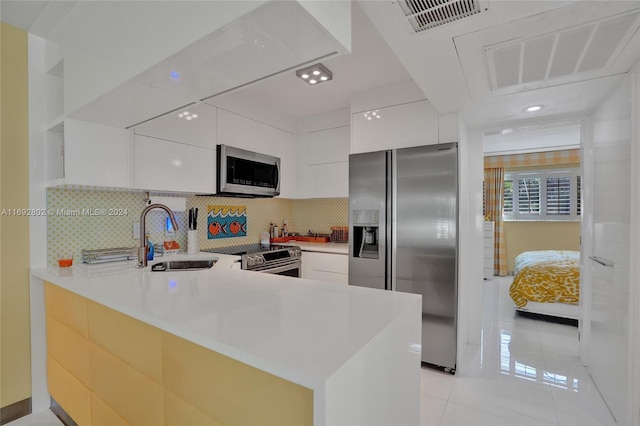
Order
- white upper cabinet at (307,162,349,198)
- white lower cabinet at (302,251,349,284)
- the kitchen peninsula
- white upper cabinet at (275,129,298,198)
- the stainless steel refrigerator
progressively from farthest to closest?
white upper cabinet at (275,129,298,198) → white upper cabinet at (307,162,349,198) → white lower cabinet at (302,251,349,284) → the stainless steel refrigerator → the kitchen peninsula

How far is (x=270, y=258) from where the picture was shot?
299cm

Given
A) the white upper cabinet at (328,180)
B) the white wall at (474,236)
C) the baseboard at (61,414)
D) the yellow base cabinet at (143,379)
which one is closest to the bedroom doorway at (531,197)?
the white wall at (474,236)

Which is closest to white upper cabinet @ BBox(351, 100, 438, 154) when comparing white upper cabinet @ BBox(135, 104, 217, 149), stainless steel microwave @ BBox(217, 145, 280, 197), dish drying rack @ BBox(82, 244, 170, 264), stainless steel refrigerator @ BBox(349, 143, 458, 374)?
stainless steel refrigerator @ BBox(349, 143, 458, 374)

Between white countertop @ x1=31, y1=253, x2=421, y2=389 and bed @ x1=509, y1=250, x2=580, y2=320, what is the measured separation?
3172 millimetres

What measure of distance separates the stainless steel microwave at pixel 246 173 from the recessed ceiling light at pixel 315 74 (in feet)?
2.98

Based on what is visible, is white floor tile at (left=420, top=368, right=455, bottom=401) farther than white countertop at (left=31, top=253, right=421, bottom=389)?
Yes

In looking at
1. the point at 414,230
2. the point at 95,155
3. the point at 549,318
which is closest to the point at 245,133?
the point at 95,155

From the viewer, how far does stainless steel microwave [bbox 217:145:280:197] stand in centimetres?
279

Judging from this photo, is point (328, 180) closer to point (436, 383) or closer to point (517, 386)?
point (436, 383)

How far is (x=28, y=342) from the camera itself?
6.48 ft

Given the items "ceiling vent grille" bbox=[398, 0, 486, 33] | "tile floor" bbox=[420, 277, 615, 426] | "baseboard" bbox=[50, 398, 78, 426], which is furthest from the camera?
"tile floor" bbox=[420, 277, 615, 426]

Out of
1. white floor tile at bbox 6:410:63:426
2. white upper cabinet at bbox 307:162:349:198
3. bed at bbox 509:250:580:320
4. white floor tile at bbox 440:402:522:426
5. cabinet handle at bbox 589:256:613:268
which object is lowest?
white floor tile at bbox 440:402:522:426

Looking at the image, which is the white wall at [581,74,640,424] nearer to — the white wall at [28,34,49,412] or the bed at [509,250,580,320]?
the bed at [509,250,580,320]

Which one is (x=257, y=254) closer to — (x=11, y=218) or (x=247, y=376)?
(x=11, y=218)
